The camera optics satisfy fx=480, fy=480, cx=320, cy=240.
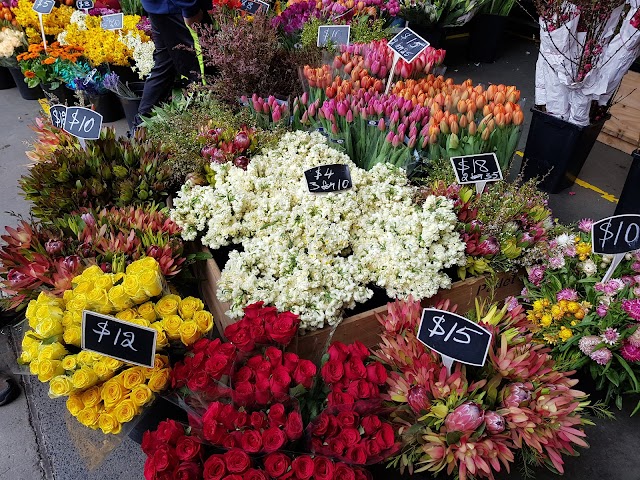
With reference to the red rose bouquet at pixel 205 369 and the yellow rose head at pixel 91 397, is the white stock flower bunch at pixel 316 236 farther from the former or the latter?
the yellow rose head at pixel 91 397

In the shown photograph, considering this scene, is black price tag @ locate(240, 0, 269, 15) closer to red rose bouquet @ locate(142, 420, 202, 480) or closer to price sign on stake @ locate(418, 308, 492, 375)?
price sign on stake @ locate(418, 308, 492, 375)

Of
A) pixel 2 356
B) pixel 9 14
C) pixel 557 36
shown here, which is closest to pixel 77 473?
pixel 2 356

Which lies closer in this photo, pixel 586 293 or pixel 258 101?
pixel 586 293

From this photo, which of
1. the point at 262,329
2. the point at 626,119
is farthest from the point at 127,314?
the point at 626,119

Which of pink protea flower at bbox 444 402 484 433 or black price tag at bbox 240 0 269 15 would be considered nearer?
pink protea flower at bbox 444 402 484 433

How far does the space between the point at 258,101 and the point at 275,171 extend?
1.75 ft

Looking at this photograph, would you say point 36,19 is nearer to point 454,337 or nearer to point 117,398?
point 117,398

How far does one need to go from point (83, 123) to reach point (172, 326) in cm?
119

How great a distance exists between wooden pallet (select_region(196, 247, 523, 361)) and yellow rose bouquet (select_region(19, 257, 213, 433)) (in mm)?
344

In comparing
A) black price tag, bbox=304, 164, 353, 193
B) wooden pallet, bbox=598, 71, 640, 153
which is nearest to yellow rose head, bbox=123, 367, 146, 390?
black price tag, bbox=304, 164, 353, 193

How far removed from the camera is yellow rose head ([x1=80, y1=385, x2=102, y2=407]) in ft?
4.43

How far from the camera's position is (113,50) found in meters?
4.13

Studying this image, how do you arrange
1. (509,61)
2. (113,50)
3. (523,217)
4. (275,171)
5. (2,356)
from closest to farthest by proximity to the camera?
(523,217) < (275,171) < (2,356) < (113,50) < (509,61)

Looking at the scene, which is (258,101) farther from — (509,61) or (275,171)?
(509,61)
